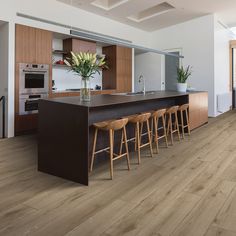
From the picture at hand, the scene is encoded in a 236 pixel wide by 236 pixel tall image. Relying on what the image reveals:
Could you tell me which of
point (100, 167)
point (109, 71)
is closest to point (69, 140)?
point (100, 167)

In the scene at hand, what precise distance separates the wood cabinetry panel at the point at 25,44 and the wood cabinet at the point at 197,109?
3720mm

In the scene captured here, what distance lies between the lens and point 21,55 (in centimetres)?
553

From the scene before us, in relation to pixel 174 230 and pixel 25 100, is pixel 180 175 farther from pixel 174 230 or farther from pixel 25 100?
pixel 25 100

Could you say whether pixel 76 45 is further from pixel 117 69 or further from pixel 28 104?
pixel 28 104

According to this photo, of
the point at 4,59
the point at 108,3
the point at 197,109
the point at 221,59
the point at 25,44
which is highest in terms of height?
the point at 108,3

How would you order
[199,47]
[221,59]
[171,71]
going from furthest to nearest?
[171,71]
[221,59]
[199,47]

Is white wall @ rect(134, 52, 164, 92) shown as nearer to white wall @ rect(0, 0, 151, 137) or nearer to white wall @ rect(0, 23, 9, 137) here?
white wall @ rect(0, 0, 151, 137)

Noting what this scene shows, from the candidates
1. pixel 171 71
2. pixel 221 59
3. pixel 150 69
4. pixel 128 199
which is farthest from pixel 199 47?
pixel 128 199

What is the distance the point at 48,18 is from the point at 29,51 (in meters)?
1.04

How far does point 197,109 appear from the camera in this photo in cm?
648

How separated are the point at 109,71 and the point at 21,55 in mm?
3371

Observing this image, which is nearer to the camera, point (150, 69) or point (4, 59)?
point (4, 59)

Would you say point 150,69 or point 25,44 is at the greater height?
point 150,69

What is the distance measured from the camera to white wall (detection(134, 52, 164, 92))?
10173 millimetres
